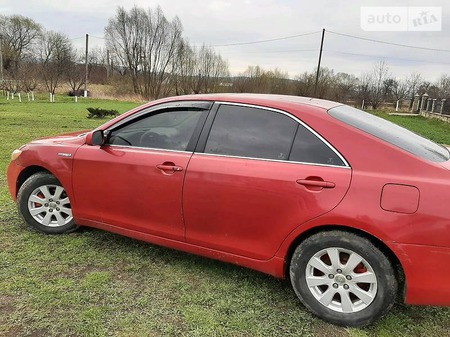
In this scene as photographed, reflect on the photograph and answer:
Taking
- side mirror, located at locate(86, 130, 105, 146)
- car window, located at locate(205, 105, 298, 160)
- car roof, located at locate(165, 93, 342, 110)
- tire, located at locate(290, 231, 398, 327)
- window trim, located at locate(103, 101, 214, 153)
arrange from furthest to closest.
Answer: side mirror, located at locate(86, 130, 105, 146)
window trim, located at locate(103, 101, 214, 153)
car roof, located at locate(165, 93, 342, 110)
car window, located at locate(205, 105, 298, 160)
tire, located at locate(290, 231, 398, 327)

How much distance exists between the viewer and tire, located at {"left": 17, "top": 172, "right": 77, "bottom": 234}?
377 cm

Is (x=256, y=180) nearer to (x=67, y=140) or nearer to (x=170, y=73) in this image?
(x=67, y=140)

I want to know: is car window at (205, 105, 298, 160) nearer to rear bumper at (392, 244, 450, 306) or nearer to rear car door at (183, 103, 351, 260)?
rear car door at (183, 103, 351, 260)

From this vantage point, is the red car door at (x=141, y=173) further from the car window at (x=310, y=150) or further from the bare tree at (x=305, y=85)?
the bare tree at (x=305, y=85)

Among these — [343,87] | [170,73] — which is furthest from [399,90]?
[170,73]

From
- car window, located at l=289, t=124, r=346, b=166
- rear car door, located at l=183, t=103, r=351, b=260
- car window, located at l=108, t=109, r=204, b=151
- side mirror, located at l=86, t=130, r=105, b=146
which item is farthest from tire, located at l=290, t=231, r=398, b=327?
side mirror, located at l=86, t=130, r=105, b=146

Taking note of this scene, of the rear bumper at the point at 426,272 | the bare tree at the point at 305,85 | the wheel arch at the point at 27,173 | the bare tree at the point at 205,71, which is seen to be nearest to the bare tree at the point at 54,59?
the bare tree at the point at 205,71

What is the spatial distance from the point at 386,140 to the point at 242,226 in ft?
3.86

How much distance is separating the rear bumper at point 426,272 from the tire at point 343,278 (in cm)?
10

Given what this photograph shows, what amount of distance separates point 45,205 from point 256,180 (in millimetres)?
2386

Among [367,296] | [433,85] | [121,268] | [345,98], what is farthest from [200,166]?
[433,85]

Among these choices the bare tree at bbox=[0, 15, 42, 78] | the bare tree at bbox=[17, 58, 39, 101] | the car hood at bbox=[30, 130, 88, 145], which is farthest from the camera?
the bare tree at bbox=[0, 15, 42, 78]

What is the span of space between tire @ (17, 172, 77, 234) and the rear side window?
275cm

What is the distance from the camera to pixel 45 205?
3.83 m
